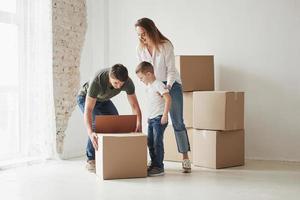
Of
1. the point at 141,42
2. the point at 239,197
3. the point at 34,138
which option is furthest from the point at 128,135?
the point at 34,138

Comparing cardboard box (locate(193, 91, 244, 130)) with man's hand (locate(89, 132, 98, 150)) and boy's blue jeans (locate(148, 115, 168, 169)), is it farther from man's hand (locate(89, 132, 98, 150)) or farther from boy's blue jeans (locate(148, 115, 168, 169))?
man's hand (locate(89, 132, 98, 150))

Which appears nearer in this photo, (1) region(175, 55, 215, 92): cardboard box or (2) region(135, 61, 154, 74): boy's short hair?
(2) region(135, 61, 154, 74): boy's short hair

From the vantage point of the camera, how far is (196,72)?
450 cm

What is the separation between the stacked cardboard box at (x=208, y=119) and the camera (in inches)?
162

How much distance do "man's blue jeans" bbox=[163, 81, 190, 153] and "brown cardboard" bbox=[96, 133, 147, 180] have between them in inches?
15.3

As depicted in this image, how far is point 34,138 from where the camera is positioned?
4.52m

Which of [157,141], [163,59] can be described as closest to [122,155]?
[157,141]

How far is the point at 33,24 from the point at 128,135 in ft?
5.34


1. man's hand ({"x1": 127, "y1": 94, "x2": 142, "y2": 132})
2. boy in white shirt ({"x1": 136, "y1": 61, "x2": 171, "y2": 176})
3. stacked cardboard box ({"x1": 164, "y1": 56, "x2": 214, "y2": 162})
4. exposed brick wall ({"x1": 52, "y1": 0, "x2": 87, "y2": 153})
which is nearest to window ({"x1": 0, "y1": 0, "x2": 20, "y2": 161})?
exposed brick wall ({"x1": 52, "y1": 0, "x2": 87, "y2": 153})

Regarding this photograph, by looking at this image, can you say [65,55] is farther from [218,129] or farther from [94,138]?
[218,129]

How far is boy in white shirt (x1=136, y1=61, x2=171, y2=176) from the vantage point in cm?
368

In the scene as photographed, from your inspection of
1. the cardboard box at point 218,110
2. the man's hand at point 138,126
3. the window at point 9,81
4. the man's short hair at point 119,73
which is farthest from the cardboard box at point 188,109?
the window at point 9,81

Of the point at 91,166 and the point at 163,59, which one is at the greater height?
the point at 163,59

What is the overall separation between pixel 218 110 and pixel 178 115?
0.45 meters
